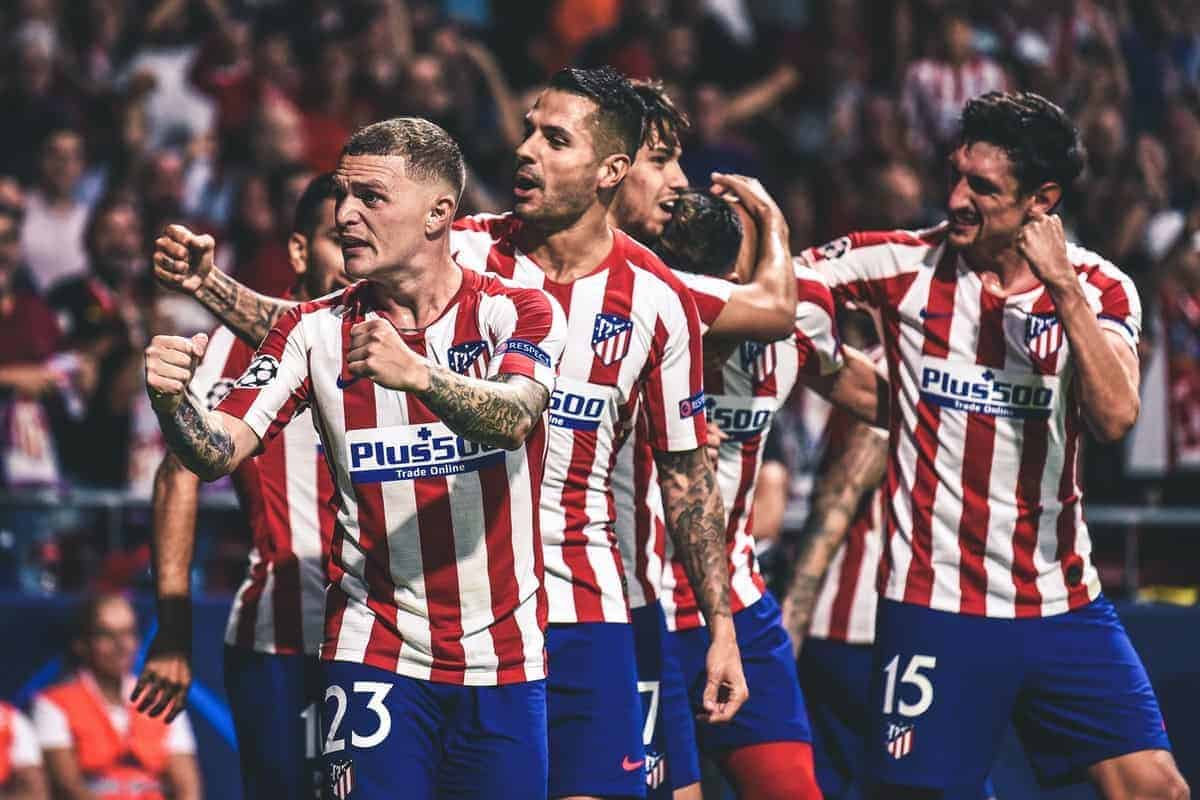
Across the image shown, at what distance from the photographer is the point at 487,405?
4.02 meters

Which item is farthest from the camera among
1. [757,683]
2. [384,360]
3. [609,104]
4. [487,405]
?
[757,683]

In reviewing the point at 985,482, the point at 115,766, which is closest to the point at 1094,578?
the point at 985,482

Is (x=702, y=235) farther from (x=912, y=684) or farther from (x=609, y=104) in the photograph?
(x=912, y=684)

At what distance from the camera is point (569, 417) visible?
5.14 metres

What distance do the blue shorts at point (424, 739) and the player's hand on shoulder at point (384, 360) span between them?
2.99 feet

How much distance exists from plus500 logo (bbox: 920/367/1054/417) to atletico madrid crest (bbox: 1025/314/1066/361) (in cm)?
10

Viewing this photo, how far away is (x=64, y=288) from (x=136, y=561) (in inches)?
88.2

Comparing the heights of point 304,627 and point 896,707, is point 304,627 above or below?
above

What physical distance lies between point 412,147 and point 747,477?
1939 millimetres

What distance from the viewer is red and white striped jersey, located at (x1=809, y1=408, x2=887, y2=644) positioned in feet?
22.8

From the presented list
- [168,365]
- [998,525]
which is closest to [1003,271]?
[998,525]

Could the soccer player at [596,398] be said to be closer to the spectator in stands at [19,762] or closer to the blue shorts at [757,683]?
the blue shorts at [757,683]

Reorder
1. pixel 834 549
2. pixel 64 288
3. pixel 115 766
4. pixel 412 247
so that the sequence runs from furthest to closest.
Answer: pixel 64 288 < pixel 115 766 < pixel 834 549 < pixel 412 247

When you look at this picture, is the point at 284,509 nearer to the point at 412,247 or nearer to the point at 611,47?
the point at 412,247
